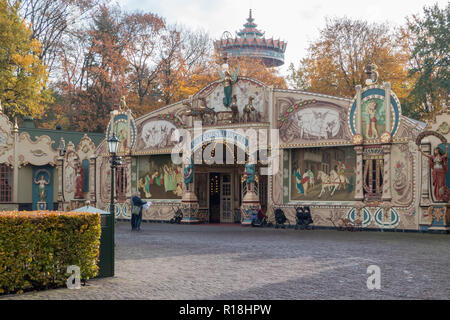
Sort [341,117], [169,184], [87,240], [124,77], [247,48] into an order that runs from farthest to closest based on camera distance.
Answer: [247,48]
[124,77]
[169,184]
[341,117]
[87,240]

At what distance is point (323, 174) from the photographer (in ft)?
77.9

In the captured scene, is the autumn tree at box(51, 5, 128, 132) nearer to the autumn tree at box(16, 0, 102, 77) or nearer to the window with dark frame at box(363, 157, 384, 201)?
the autumn tree at box(16, 0, 102, 77)

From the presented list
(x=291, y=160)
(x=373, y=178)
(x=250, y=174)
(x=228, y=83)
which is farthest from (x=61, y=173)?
(x=373, y=178)

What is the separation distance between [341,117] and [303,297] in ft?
49.7

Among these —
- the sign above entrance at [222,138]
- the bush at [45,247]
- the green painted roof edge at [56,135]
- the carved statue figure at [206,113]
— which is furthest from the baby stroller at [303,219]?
the green painted roof edge at [56,135]

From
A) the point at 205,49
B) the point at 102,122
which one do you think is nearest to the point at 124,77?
the point at 102,122

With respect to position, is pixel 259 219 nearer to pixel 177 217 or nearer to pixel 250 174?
pixel 250 174

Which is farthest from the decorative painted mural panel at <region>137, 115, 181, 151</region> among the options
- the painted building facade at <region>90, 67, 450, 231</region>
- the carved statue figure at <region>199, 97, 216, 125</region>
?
the carved statue figure at <region>199, 97, 216, 125</region>

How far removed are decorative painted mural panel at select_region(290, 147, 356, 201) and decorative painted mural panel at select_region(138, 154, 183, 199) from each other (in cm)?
639

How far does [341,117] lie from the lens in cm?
2291

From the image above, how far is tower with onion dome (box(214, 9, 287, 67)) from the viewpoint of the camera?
200 ft

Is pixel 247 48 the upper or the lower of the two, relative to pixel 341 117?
upper
